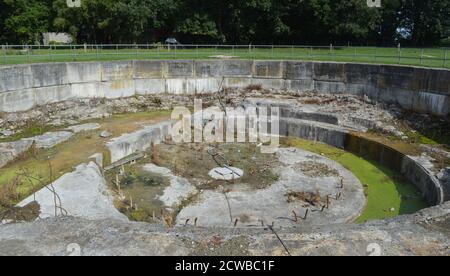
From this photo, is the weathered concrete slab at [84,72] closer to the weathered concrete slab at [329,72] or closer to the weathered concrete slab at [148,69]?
the weathered concrete slab at [148,69]

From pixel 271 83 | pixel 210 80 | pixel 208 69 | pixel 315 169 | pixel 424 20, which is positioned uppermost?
pixel 424 20

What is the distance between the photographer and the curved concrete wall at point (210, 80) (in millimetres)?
20591

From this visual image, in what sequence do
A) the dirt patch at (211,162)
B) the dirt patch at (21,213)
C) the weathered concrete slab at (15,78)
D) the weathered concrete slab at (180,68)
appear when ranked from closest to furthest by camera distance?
1. the dirt patch at (21,213)
2. the dirt patch at (211,162)
3. the weathered concrete slab at (15,78)
4. the weathered concrete slab at (180,68)

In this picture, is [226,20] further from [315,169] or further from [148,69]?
[315,169]

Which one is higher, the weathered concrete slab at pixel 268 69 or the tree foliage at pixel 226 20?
the tree foliage at pixel 226 20

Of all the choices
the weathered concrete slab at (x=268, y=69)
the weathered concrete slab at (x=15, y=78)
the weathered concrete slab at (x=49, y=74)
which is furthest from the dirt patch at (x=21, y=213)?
the weathered concrete slab at (x=268, y=69)

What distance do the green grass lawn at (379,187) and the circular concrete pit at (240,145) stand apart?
0.06 meters

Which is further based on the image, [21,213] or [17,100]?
[17,100]

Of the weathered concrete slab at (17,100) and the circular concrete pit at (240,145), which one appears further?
the weathered concrete slab at (17,100)

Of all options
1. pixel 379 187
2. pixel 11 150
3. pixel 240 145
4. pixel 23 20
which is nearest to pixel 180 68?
pixel 240 145

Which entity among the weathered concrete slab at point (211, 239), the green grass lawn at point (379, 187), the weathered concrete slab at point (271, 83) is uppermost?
the weathered concrete slab at point (271, 83)

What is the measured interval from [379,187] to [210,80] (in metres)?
14.2

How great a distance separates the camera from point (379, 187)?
14883 mm

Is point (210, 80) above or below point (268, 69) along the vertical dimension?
below
